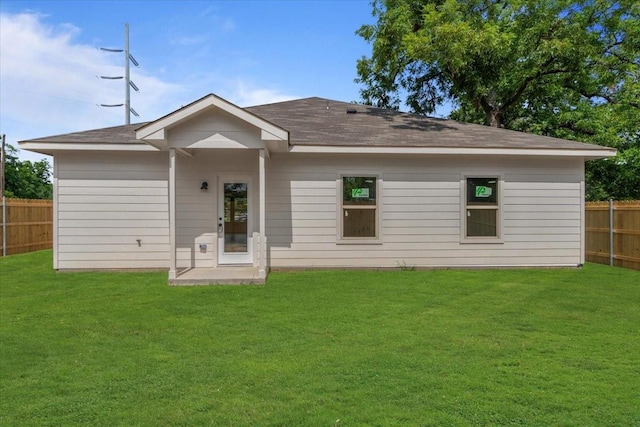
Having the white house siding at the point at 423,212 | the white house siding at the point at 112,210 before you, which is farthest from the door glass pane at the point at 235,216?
the white house siding at the point at 112,210

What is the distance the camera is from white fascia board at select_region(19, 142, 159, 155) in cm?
813

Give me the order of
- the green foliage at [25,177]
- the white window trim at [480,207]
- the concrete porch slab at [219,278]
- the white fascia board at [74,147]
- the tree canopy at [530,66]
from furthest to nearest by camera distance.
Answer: the green foliage at [25,177] < the tree canopy at [530,66] < the white window trim at [480,207] < the white fascia board at [74,147] < the concrete porch slab at [219,278]

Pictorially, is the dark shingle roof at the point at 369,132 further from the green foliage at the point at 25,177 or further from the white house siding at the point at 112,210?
the green foliage at the point at 25,177

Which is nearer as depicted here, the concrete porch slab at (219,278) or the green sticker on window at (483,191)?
the concrete porch slab at (219,278)

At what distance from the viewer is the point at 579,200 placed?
927 cm

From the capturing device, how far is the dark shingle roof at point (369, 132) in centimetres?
871

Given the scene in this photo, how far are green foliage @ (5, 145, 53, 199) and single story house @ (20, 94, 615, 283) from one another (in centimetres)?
2502

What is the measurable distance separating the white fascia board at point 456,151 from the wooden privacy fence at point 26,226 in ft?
32.2

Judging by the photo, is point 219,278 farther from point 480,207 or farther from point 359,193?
point 480,207

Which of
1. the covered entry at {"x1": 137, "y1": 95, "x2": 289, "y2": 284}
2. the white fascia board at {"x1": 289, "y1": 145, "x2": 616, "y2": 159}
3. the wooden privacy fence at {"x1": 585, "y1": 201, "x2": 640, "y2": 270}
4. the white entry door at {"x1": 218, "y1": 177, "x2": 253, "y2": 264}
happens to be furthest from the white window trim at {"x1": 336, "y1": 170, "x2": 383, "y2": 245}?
the wooden privacy fence at {"x1": 585, "y1": 201, "x2": 640, "y2": 270}

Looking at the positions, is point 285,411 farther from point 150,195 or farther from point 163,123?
point 150,195

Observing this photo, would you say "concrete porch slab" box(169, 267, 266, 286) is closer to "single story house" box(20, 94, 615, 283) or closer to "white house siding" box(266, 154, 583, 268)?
"single story house" box(20, 94, 615, 283)

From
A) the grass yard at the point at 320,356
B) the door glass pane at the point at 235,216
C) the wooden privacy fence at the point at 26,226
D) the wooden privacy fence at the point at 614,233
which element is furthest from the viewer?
the wooden privacy fence at the point at 26,226

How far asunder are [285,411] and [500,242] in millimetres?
7769
